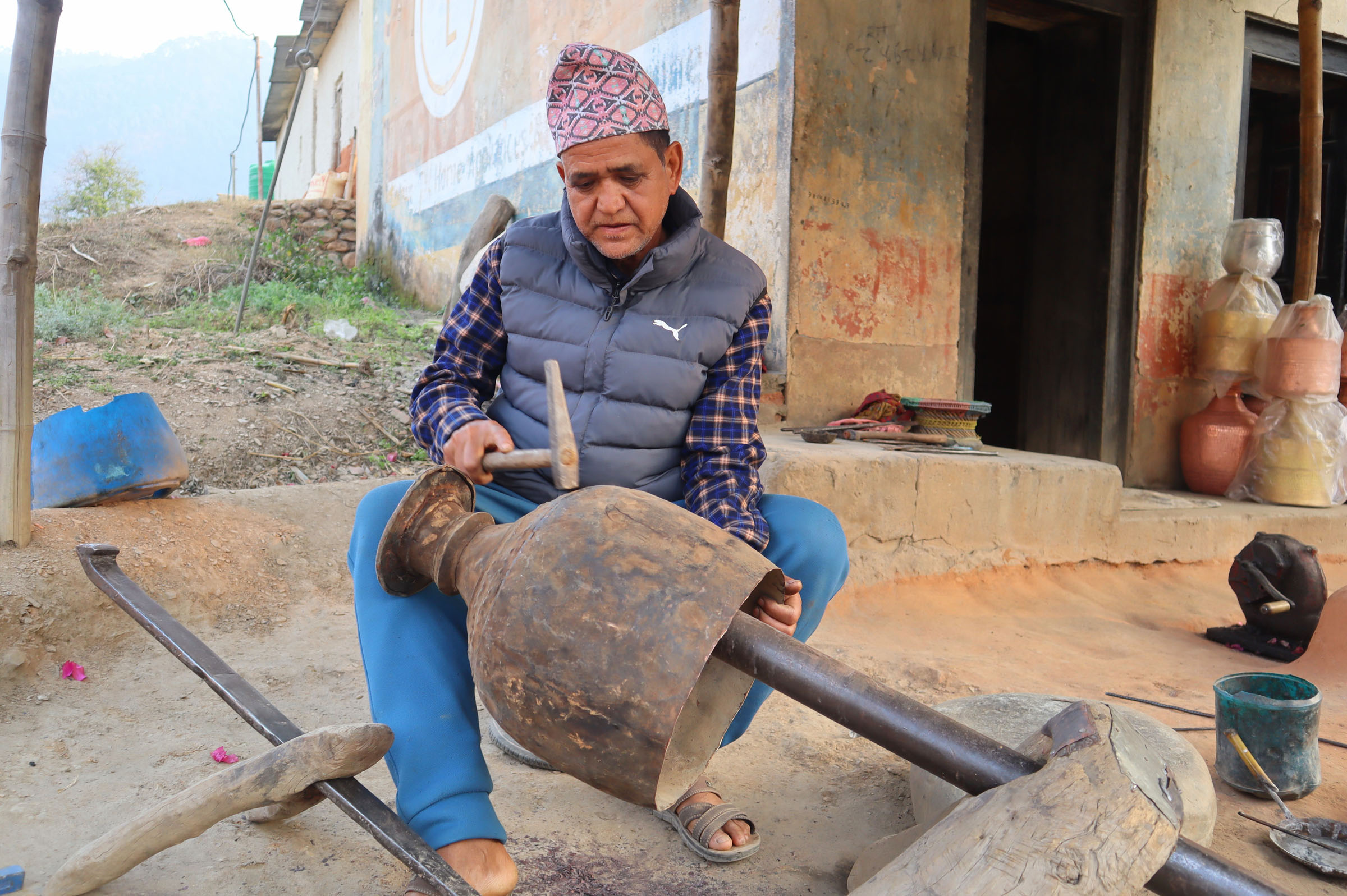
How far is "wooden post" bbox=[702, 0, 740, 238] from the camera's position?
361cm

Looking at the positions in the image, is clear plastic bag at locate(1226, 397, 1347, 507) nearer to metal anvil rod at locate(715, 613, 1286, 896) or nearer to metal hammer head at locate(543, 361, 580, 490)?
metal anvil rod at locate(715, 613, 1286, 896)

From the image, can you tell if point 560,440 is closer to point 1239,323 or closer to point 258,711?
point 258,711

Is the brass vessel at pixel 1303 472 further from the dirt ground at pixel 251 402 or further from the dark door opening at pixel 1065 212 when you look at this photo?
the dirt ground at pixel 251 402

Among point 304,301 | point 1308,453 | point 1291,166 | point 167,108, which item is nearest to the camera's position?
point 1308,453

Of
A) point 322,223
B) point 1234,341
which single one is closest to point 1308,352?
point 1234,341

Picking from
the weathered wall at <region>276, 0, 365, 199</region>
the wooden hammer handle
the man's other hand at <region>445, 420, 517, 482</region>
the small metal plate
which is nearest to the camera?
the small metal plate

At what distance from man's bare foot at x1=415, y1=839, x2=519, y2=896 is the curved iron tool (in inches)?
2.7

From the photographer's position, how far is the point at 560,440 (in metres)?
1.24

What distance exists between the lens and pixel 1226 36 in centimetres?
527

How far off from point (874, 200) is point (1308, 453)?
2632mm

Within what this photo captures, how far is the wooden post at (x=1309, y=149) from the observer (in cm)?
484

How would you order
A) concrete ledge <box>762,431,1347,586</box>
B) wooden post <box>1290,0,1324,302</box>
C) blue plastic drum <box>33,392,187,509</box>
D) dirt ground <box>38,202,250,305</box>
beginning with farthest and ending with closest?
dirt ground <box>38,202,250,305</box>
wooden post <box>1290,0,1324,302</box>
concrete ledge <box>762,431,1347,586</box>
blue plastic drum <box>33,392,187,509</box>

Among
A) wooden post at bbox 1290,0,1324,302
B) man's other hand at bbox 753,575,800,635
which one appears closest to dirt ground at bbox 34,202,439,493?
man's other hand at bbox 753,575,800,635

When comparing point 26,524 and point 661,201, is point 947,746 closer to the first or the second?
point 661,201
